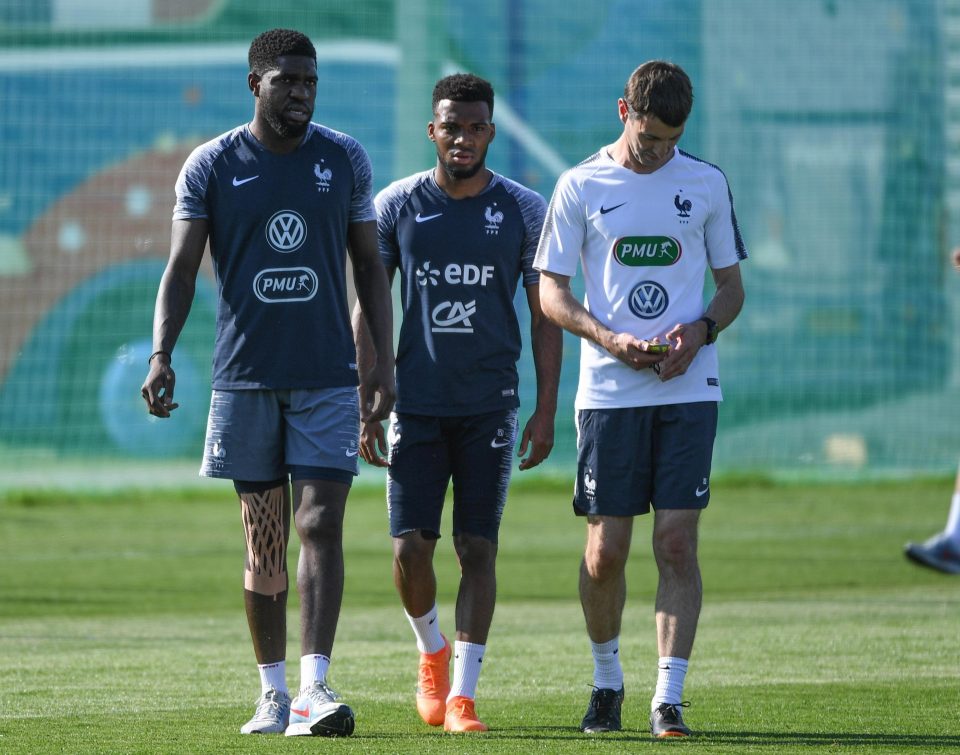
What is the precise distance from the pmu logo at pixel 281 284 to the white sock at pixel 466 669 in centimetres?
136

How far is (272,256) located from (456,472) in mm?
1128

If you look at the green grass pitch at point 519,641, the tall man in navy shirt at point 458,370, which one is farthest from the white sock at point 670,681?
the tall man in navy shirt at point 458,370

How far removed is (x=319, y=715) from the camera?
17.2 ft

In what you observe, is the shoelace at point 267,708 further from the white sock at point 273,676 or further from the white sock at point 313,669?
the white sock at point 313,669

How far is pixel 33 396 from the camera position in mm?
18891

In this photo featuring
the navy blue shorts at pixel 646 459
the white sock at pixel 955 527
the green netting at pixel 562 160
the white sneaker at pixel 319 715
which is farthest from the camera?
the green netting at pixel 562 160

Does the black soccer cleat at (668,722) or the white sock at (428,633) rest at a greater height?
the white sock at (428,633)

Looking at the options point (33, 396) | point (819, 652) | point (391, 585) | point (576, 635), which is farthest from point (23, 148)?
point (819, 652)

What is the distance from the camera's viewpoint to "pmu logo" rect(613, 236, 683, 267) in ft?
18.9

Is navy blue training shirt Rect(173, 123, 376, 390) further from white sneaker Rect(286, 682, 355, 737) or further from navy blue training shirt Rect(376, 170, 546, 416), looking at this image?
white sneaker Rect(286, 682, 355, 737)

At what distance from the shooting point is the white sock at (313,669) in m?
5.37

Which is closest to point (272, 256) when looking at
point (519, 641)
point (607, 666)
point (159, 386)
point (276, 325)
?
point (276, 325)

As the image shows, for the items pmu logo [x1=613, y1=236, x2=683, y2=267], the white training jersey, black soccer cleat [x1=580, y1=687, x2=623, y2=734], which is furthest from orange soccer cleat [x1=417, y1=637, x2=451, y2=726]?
pmu logo [x1=613, y1=236, x2=683, y2=267]

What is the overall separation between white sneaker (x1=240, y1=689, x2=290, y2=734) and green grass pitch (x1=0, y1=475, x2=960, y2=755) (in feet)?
0.42
